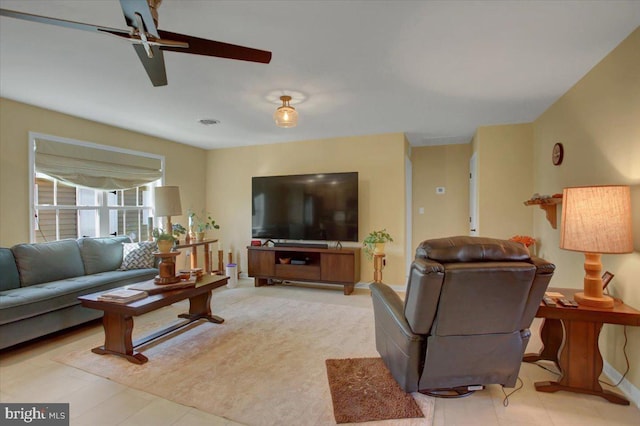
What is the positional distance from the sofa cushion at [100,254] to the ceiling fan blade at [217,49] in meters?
3.02

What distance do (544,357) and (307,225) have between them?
3.24 meters

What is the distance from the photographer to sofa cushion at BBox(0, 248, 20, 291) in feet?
9.41

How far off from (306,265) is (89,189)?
3.06 metres

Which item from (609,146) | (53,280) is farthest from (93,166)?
(609,146)

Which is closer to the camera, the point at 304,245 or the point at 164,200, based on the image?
the point at 164,200

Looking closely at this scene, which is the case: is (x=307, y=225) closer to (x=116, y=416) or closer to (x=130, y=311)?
(x=130, y=311)

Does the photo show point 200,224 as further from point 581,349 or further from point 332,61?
point 581,349

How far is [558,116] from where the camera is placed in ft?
10.4

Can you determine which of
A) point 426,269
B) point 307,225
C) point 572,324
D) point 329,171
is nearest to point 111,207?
point 307,225

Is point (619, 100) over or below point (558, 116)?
below

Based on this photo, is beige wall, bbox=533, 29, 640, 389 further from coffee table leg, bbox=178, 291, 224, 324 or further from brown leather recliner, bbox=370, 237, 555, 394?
coffee table leg, bbox=178, 291, 224, 324

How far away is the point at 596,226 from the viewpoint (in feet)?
6.25

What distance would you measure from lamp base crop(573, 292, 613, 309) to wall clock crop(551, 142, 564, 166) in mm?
1607

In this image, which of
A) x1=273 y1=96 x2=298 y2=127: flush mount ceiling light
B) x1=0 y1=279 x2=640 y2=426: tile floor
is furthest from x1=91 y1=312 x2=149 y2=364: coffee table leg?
x1=273 y1=96 x2=298 y2=127: flush mount ceiling light
